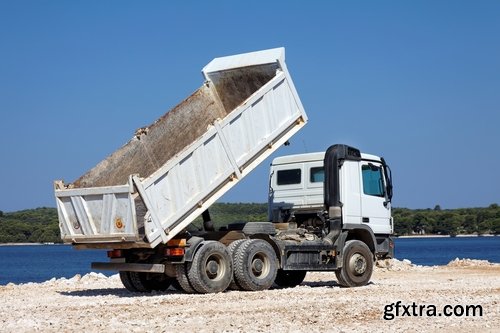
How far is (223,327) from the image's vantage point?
1335 cm

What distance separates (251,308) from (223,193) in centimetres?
394

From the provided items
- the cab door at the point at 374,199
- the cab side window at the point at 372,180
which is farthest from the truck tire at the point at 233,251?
the cab side window at the point at 372,180

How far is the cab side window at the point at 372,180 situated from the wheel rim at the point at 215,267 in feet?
13.7

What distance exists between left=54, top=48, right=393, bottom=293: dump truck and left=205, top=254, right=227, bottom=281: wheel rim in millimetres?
20

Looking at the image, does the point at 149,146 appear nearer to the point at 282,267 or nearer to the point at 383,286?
the point at 282,267

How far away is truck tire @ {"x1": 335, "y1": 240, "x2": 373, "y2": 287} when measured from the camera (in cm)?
2081

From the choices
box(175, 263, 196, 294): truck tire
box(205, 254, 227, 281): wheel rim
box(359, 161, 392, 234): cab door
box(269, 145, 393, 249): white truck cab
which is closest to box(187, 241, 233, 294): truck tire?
box(205, 254, 227, 281): wheel rim

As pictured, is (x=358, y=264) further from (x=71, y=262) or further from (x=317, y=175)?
(x=71, y=262)

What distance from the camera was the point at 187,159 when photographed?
723 inches

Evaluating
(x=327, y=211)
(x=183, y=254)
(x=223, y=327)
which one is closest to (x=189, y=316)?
(x=223, y=327)

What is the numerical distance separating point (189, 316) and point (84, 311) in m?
2.16

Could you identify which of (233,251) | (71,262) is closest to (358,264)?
(233,251)

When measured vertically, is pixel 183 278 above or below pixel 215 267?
below

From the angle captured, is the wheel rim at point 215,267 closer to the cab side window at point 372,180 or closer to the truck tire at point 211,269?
the truck tire at point 211,269
